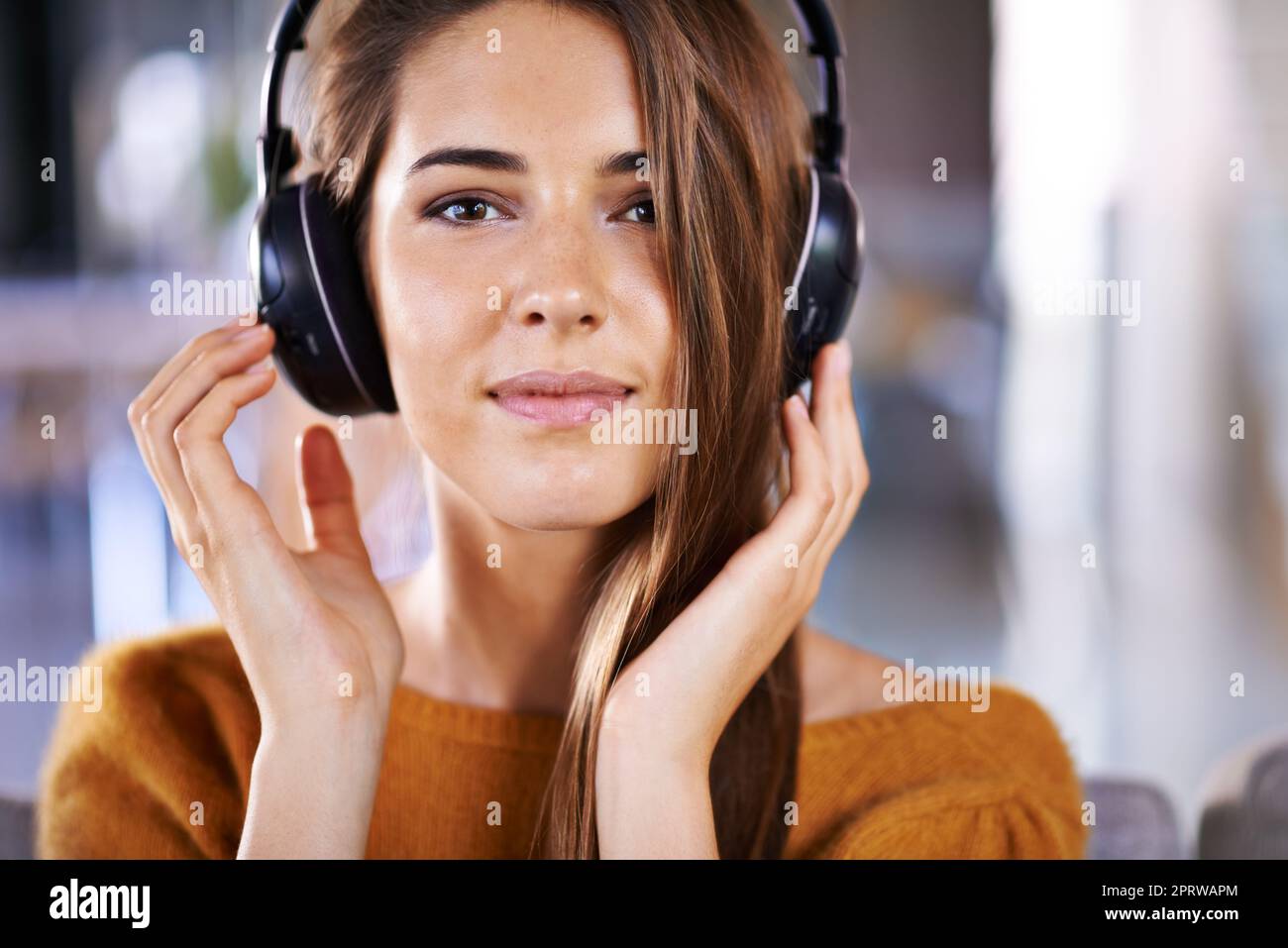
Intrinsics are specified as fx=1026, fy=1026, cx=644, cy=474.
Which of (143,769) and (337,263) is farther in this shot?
(143,769)

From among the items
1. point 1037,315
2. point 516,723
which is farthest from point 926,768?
point 1037,315

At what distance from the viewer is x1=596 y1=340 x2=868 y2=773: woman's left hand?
85cm

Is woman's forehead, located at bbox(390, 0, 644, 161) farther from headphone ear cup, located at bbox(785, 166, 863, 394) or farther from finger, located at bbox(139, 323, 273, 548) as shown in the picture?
finger, located at bbox(139, 323, 273, 548)

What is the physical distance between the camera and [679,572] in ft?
3.26

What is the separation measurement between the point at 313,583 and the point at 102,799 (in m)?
0.33

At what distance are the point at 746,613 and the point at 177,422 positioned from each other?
54cm

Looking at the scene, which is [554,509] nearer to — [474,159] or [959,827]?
[474,159]

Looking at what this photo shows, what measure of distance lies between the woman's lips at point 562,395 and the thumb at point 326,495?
0.86 ft

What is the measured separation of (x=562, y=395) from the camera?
35.4 inches
